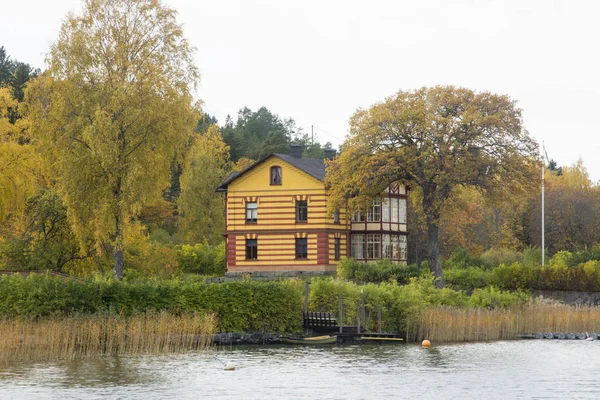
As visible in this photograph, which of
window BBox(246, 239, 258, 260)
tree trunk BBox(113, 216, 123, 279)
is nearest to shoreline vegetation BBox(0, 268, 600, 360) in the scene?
tree trunk BBox(113, 216, 123, 279)

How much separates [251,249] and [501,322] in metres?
30.9

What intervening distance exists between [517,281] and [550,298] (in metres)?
2.70

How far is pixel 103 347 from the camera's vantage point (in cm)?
4397

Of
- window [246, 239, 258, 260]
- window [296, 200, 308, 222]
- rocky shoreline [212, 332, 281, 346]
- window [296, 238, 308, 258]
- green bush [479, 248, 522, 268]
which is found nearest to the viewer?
rocky shoreline [212, 332, 281, 346]

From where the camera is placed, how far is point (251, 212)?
81812 millimetres

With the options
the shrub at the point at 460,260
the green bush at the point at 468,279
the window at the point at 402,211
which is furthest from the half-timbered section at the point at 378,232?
the green bush at the point at 468,279

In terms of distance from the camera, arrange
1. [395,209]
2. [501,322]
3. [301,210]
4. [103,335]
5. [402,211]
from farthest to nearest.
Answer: [402,211] < [395,209] < [301,210] < [501,322] < [103,335]

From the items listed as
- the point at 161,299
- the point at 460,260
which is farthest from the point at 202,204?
the point at 161,299

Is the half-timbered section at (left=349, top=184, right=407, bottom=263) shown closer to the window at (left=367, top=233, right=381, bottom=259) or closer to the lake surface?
the window at (left=367, top=233, right=381, bottom=259)

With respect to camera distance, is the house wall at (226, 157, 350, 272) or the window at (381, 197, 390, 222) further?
the window at (381, 197, 390, 222)

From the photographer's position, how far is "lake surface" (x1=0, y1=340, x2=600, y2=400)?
3306cm

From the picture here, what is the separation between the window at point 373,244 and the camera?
8244cm

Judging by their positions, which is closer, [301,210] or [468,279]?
[468,279]

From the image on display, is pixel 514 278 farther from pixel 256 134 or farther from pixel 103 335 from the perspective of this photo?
pixel 256 134
